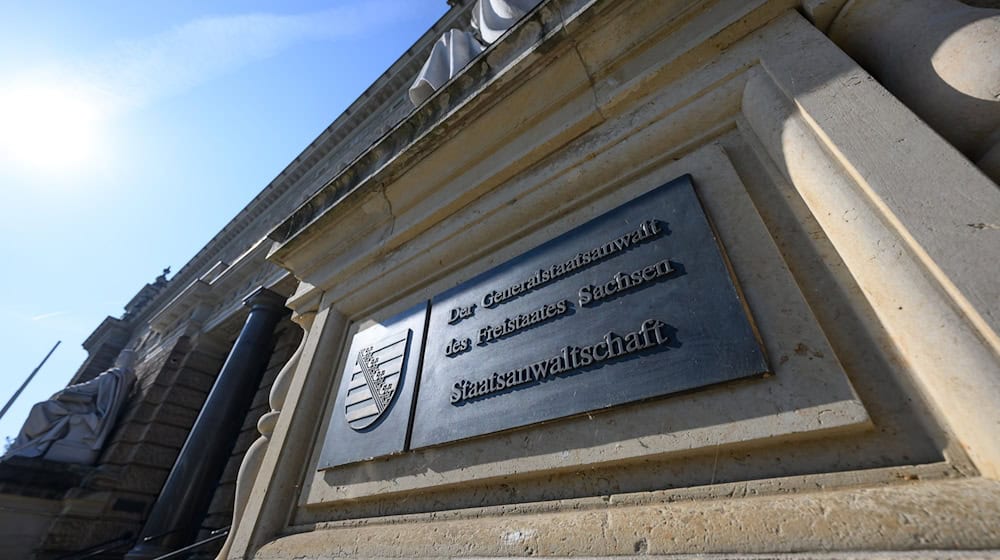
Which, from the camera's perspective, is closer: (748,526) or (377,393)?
(748,526)

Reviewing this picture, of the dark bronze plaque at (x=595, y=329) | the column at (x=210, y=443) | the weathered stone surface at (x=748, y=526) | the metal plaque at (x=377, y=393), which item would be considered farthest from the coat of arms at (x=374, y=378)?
the column at (x=210, y=443)

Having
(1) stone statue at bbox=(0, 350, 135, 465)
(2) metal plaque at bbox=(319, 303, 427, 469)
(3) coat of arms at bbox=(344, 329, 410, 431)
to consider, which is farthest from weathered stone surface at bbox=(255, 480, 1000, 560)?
(1) stone statue at bbox=(0, 350, 135, 465)

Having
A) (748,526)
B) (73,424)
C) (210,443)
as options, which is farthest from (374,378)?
(73,424)

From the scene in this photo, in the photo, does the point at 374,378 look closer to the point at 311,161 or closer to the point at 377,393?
the point at 377,393

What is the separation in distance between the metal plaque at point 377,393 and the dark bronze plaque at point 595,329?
0.12 metres

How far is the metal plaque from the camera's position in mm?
2041

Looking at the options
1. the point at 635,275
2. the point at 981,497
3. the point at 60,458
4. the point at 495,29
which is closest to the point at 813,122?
the point at 635,275

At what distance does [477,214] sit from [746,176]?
144cm

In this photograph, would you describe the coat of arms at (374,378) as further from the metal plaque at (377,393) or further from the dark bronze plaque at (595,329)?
the dark bronze plaque at (595,329)

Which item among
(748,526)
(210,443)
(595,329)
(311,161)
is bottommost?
(748,526)

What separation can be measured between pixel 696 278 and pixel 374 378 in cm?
178

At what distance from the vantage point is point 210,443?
5.50 metres

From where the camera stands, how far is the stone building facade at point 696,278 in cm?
94

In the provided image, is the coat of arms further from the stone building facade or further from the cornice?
the cornice
